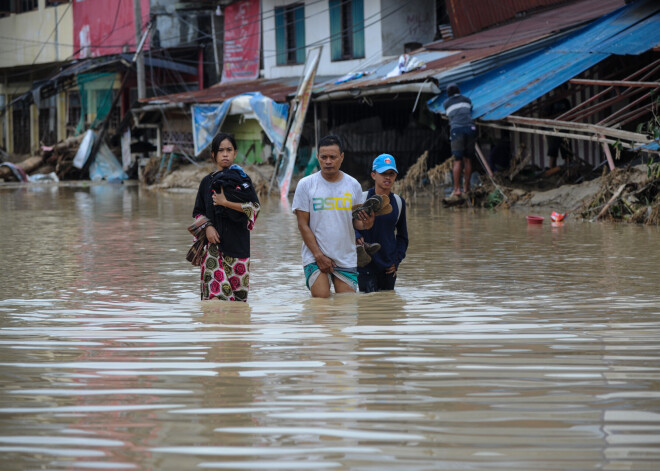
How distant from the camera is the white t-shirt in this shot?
6492 millimetres

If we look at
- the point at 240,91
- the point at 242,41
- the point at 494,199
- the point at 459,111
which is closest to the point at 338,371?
the point at 494,199

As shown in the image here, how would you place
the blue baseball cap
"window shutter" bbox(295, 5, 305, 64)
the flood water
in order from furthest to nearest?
1. "window shutter" bbox(295, 5, 305, 64)
2. the blue baseball cap
3. the flood water

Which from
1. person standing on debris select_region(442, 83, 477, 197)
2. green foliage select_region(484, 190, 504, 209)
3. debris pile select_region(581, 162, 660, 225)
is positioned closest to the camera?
debris pile select_region(581, 162, 660, 225)

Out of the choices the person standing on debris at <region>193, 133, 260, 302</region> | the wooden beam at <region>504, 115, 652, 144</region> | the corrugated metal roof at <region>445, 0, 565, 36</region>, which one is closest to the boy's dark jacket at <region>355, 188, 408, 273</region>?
the person standing on debris at <region>193, 133, 260, 302</region>

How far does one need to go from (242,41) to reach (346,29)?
16.3 ft

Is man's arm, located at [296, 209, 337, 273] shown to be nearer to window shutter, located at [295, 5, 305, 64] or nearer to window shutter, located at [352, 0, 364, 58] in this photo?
window shutter, located at [352, 0, 364, 58]

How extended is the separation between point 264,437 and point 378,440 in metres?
0.40

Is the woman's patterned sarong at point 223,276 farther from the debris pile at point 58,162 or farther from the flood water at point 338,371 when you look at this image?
the debris pile at point 58,162

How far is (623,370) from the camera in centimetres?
448

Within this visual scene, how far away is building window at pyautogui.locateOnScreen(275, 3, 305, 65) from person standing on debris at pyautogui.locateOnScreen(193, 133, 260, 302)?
68.5ft

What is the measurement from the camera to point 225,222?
6.56 m

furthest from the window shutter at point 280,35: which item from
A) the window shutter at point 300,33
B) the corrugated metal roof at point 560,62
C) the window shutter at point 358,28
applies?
the corrugated metal roof at point 560,62

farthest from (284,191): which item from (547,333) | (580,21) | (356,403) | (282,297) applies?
(356,403)

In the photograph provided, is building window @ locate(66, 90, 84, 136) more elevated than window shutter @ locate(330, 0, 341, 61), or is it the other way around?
window shutter @ locate(330, 0, 341, 61)
